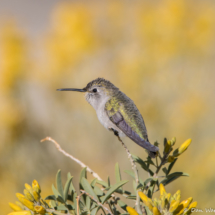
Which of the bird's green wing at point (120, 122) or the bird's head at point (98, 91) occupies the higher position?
the bird's head at point (98, 91)

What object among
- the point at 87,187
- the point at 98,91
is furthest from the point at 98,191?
the point at 98,91

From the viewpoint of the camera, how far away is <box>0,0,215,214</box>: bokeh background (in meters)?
1.68

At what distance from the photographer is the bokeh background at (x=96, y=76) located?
66.2 inches

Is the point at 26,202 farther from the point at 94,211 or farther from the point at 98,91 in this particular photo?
the point at 98,91

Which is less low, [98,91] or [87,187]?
[98,91]

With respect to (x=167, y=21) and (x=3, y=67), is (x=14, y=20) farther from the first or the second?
(x=167, y=21)

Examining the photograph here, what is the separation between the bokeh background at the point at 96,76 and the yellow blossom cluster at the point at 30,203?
1126 mm

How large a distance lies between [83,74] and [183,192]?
992 mm

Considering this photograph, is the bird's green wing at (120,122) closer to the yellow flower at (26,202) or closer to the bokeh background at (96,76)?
the yellow flower at (26,202)

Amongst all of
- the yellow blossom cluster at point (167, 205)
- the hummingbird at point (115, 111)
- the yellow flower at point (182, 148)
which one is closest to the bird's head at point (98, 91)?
the hummingbird at point (115, 111)

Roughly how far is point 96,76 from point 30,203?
1.39m

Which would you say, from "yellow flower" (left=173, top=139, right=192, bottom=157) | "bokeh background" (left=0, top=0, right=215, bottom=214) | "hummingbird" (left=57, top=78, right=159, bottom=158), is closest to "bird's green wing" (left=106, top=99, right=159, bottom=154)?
"hummingbird" (left=57, top=78, right=159, bottom=158)

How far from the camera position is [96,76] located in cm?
183

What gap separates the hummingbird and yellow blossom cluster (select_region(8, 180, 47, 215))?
402 mm
